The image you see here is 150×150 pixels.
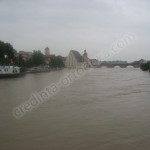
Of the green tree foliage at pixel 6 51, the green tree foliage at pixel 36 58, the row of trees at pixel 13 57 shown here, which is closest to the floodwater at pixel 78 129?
the row of trees at pixel 13 57

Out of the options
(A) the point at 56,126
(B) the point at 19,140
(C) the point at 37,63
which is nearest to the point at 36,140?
(B) the point at 19,140

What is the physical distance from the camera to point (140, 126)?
677 cm

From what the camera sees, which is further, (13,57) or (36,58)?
(36,58)

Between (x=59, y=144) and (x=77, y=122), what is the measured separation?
1.87 metres

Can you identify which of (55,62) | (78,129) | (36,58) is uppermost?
(36,58)

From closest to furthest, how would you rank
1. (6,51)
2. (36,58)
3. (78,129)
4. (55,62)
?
(78,129) → (6,51) → (36,58) → (55,62)

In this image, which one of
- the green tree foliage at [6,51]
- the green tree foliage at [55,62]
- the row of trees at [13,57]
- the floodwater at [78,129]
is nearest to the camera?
the floodwater at [78,129]

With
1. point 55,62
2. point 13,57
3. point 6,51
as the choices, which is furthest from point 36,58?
point 6,51

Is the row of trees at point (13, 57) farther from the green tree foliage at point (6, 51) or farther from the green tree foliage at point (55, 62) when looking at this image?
the green tree foliage at point (55, 62)

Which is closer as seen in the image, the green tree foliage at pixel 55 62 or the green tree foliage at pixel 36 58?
the green tree foliage at pixel 36 58

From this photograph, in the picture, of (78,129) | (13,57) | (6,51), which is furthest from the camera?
(13,57)

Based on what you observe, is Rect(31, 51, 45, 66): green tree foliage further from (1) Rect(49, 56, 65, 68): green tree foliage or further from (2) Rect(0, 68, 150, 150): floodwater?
(2) Rect(0, 68, 150, 150): floodwater

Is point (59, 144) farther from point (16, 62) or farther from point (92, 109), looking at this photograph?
point (16, 62)

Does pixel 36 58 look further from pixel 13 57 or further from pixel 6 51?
pixel 6 51
